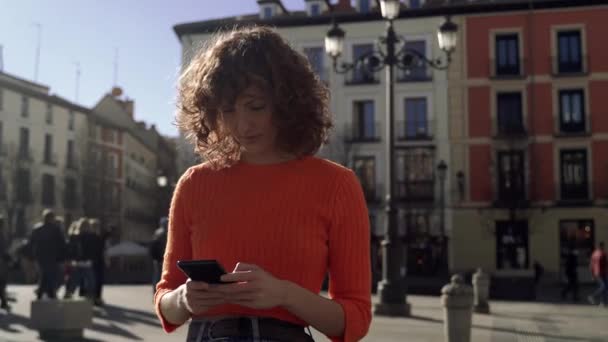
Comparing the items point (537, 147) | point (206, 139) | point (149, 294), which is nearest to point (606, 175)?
point (537, 147)

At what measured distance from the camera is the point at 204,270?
5.09 feet

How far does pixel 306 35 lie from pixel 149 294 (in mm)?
22085

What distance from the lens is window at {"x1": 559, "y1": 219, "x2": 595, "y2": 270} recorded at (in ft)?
111

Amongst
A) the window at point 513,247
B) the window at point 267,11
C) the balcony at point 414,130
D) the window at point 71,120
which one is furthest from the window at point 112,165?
the window at point 513,247

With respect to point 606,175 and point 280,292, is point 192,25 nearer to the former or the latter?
point 606,175

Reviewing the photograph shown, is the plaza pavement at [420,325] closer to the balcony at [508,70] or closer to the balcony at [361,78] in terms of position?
the balcony at [508,70]

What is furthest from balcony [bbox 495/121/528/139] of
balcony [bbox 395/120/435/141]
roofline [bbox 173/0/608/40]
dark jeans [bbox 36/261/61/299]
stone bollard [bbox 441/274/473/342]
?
stone bollard [bbox 441/274/473/342]

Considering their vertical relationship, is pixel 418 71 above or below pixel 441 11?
below

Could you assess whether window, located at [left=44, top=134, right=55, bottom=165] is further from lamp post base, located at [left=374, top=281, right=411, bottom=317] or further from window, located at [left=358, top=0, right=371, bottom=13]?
lamp post base, located at [left=374, top=281, right=411, bottom=317]

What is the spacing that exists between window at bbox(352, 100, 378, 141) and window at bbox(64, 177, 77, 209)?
25.1 m

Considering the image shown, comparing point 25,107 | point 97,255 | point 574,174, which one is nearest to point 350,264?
point 97,255

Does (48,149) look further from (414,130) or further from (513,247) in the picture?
(513,247)

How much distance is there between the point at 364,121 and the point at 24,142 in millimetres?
25257

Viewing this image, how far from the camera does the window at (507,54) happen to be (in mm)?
35781
